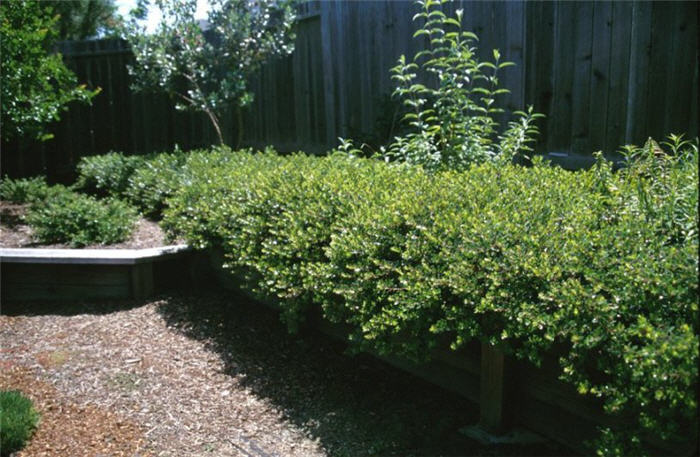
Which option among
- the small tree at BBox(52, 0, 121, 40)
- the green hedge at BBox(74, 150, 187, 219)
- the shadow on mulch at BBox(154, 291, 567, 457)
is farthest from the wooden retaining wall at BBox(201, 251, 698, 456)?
the small tree at BBox(52, 0, 121, 40)

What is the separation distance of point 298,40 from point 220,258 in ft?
15.4

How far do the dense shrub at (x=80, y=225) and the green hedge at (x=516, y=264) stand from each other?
197 centimetres

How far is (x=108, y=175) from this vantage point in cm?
793

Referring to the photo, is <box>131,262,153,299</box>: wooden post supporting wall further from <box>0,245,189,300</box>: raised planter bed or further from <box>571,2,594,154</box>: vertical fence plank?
<box>571,2,594,154</box>: vertical fence plank

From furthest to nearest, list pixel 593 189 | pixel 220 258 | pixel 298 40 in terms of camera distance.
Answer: pixel 298 40
pixel 220 258
pixel 593 189

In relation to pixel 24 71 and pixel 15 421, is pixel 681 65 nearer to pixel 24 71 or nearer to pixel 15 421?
pixel 15 421

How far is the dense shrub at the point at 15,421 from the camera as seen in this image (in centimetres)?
305

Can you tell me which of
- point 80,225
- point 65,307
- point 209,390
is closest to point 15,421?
point 209,390

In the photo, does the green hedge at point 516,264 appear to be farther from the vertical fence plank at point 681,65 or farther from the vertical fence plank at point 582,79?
the vertical fence plank at point 582,79

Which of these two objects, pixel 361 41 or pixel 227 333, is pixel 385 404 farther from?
pixel 361 41

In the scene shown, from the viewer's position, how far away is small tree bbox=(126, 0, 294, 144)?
26.2 feet

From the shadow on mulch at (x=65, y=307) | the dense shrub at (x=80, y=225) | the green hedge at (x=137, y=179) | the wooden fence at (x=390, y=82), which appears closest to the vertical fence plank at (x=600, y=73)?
the wooden fence at (x=390, y=82)

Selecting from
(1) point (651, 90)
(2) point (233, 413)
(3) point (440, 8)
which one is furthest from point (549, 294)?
(3) point (440, 8)

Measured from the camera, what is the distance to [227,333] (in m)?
4.52
